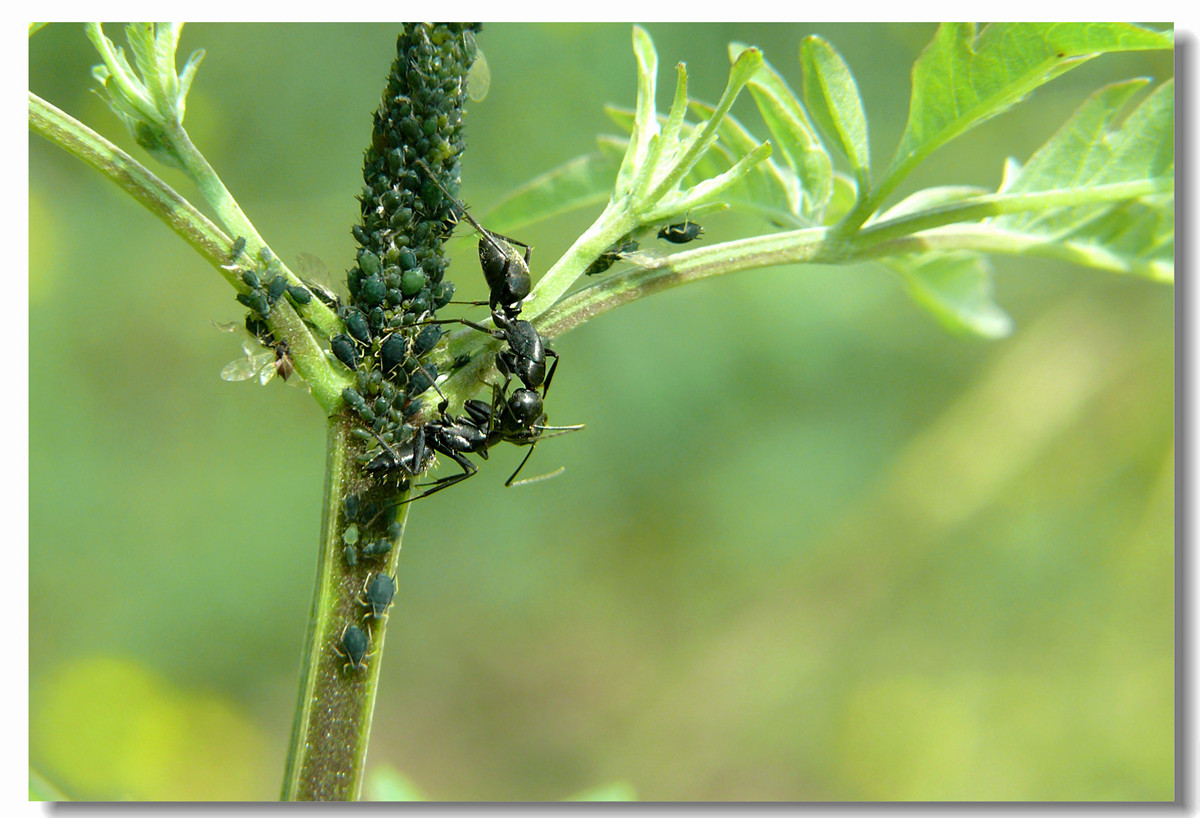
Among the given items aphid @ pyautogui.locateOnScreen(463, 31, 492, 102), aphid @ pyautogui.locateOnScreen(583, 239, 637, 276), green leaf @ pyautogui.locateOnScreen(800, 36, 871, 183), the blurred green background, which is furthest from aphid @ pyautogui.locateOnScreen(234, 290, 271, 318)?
the blurred green background

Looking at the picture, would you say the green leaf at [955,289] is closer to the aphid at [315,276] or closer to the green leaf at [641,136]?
the green leaf at [641,136]

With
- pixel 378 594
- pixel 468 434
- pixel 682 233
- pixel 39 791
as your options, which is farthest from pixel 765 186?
pixel 39 791

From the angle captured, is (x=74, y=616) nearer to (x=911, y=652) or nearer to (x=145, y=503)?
(x=145, y=503)

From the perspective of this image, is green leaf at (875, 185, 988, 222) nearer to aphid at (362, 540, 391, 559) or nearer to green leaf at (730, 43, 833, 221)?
green leaf at (730, 43, 833, 221)

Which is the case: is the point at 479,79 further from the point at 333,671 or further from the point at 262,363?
the point at 333,671

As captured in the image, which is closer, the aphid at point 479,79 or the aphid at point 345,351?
the aphid at point 345,351

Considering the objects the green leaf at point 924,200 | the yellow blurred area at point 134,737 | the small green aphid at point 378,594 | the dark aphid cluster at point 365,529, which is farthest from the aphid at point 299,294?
the yellow blurred area at point 134,737
